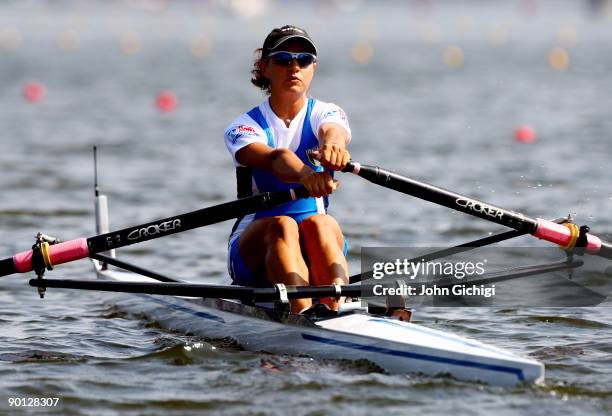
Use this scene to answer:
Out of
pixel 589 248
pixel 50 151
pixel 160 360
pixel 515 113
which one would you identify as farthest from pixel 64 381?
pixel 515 113

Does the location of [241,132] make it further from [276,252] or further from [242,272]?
[242,272]

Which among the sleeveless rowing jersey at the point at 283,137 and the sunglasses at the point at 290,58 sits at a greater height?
the sunglasses at the point at 290,58

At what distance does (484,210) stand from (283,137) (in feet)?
4.77

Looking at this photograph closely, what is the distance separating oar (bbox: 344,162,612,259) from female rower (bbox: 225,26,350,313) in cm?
30

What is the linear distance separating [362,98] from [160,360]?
26.4 metres

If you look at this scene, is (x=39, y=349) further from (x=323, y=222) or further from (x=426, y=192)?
(x=426, y=192)

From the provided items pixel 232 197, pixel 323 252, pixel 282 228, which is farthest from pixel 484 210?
pixel 232 197

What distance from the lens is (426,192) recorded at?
7531 millimetres

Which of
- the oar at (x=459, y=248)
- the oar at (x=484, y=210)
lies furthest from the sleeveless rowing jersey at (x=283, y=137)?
the oar at (x=459, y=248)

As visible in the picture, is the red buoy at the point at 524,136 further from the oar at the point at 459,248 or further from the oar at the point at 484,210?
the oar at the point at 484,210

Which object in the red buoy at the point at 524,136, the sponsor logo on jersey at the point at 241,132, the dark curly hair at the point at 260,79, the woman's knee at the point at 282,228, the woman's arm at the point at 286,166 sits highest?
the red buoy at the point at 524,136

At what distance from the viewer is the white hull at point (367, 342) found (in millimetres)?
6801

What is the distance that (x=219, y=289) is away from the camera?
760 cm

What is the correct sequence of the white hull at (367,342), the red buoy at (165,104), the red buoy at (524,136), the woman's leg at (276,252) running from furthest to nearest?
the red buoy at (165,104)
the red buoy at (524,136)
the woman's leg at (276,252)
the white hull at (367,342)
